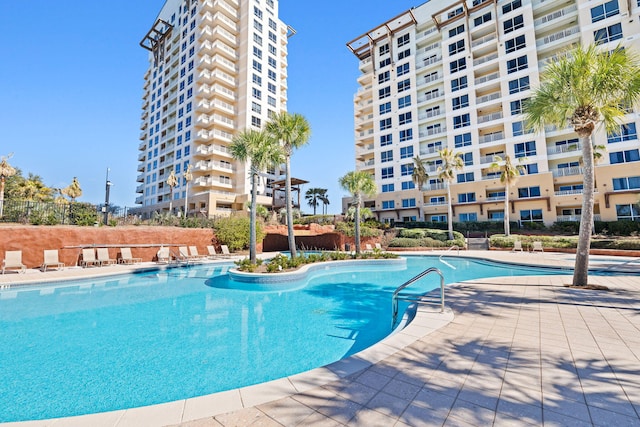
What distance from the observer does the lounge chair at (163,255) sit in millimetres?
15867

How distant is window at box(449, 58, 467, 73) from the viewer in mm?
35250

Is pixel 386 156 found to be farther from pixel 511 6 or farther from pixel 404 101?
pixel 511 6

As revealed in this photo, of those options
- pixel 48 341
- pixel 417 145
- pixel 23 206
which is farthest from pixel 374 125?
pixel 48 341

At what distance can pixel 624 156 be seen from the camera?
85.5 ft

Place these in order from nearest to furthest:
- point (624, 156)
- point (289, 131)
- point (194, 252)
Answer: point (289, 131) < point (194, 252) < point (624, 156)

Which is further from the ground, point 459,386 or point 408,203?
point 408,203

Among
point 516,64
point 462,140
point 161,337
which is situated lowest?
point 161,337

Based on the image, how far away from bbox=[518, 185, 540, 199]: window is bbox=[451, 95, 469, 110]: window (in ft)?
41.6

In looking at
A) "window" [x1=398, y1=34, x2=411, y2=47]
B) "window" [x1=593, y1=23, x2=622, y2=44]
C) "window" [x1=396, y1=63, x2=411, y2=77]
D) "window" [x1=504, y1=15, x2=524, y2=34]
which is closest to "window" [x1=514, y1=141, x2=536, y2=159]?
"window" [x1=593, y1=23, x2=622, y2=44]

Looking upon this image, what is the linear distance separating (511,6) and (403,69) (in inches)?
543

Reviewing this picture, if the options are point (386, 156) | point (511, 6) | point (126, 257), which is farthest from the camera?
point (386, 156)

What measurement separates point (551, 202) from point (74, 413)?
37.3 meters

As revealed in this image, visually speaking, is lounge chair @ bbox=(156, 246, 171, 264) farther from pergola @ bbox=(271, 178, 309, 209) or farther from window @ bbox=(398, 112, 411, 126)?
window @ bbox=(398, 112, 411, 126)

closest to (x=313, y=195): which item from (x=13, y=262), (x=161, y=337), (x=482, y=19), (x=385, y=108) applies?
(x=385, y=108)
